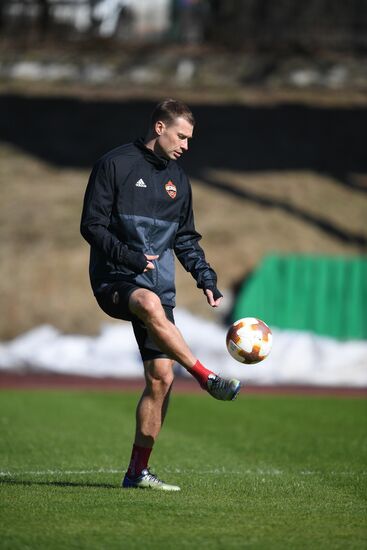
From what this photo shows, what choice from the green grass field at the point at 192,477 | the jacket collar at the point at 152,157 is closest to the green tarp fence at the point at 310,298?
the green grass field at the point at 192,477

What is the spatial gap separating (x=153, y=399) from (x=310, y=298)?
14.0m

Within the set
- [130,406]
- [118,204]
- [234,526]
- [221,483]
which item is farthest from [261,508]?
[130,406]

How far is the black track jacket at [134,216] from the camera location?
25.1 feet

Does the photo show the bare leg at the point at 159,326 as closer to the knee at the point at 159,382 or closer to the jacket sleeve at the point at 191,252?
the knee at the point at 159,382

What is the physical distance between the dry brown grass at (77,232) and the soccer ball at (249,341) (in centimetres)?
1535

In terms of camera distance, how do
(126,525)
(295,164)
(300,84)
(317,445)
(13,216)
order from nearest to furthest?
(126,525) < (317,445) < (13,216) < (295,164) < (300,84)

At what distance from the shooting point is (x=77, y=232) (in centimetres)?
2605

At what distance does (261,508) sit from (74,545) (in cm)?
160

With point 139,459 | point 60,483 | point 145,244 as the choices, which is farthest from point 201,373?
point 60,483

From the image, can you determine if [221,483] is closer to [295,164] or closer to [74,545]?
[74,545]

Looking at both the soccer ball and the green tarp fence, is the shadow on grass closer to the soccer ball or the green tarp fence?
the soccer ball

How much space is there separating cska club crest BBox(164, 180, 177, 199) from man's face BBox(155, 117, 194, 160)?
194 millimetres

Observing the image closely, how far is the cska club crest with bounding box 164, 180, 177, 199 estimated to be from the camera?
8047 mm

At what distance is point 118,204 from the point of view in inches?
309
